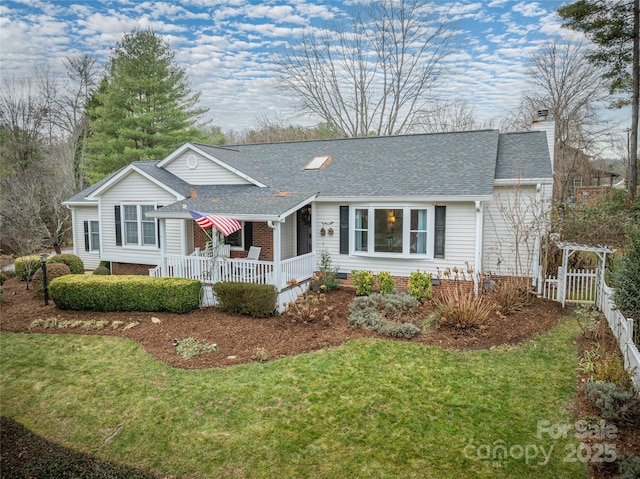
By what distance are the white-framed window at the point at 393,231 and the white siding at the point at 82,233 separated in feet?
38.6

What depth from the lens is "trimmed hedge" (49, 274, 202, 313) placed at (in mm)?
10961

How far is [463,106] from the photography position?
30922 millimetres

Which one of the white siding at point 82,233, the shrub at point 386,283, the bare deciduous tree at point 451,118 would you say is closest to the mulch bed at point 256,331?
the shrub at point 386,283

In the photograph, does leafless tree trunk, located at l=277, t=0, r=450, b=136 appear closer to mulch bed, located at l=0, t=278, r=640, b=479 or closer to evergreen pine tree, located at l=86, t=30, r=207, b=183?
evergreen pine tree, located at l=86, t=30, r=207, b=183

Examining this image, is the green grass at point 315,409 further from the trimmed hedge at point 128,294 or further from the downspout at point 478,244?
the downspout at point 478,244

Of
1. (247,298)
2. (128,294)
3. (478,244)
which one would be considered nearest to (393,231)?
(478,244)

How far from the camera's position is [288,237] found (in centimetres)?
1384

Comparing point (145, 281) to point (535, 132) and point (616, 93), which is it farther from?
point (616, 93)

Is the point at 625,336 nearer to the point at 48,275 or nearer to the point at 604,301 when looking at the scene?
the point at 604,301

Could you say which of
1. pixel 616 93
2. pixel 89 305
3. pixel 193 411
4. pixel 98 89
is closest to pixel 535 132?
pixel 616 93

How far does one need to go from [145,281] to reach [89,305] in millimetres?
1708

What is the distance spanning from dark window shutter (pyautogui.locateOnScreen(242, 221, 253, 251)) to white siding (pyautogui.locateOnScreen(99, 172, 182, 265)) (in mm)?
2361

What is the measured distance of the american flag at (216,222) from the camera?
10867mm

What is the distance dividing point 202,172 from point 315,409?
10741mm
